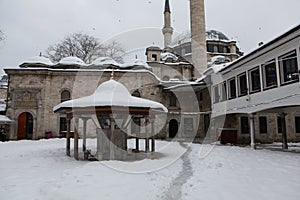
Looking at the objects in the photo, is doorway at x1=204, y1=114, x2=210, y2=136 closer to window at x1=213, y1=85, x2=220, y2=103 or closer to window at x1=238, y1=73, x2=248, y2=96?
window at x1=213, y1=85, x2=220, y2=103

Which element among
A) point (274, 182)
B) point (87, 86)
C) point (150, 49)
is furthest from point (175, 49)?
point (274, 182)

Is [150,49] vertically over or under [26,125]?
over

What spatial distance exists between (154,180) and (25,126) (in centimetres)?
1797

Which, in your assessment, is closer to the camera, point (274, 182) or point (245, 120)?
point (274, 182)

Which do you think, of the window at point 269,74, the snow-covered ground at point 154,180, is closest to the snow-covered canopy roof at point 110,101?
the snow-covered ground at point 154,180

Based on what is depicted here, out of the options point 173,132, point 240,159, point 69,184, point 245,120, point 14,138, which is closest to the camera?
point 69,184

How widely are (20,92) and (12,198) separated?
1824 cm

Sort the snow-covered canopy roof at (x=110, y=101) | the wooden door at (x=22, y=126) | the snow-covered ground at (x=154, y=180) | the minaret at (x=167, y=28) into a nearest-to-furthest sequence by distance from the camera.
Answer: the snow-covered ground at (x=154, y=180), the snow-covered canopy roof at (x=110, y=101), the wooden door at (x=22, y=126), the minaret at (x=167, y=28)

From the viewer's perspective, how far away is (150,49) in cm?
3086

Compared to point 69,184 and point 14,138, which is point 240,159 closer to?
point 69,184

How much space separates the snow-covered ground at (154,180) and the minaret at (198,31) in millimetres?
16759

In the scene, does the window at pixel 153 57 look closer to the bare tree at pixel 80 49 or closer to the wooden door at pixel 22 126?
the bare tree at pixel 80 49

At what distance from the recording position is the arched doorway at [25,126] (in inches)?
824

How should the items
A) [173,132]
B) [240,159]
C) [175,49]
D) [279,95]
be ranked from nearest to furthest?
[240,159] → [279,95] → [173,132] → [175,49]
